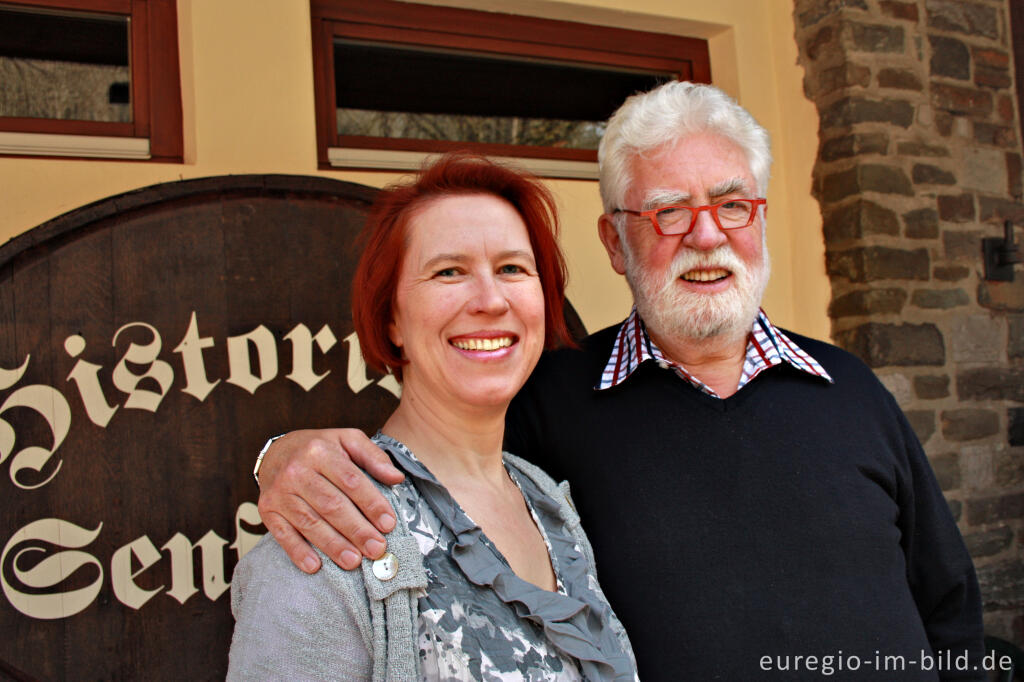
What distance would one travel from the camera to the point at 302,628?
1.03 metres

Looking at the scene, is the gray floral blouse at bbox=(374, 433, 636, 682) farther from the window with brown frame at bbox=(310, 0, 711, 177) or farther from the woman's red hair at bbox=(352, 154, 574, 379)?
the window with brown frame at bbox=(310, 0, 711, 177)

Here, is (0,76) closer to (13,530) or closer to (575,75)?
(13,530)

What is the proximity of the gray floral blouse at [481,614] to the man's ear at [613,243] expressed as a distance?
2.76 feet

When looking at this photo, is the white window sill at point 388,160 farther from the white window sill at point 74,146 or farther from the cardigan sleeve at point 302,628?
the cardigan sleeve at point 302,628

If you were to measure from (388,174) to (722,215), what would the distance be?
46.8 inches

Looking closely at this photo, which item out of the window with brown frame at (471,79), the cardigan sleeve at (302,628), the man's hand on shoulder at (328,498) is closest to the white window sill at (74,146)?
the window with brown frame at (471,79)

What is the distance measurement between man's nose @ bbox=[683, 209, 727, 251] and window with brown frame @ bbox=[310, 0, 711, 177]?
1.19m

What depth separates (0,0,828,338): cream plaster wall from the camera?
88.2 inches

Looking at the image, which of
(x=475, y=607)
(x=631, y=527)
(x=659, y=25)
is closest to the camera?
(x=475, y=607)

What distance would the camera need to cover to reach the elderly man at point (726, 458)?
5.08 feet

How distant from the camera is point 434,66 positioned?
2.82m

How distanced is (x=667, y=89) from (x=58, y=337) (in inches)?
60.5

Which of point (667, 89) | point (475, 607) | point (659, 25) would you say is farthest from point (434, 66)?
point (475, 607)

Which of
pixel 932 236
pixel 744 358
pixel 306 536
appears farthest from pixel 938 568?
pixel 932 236
